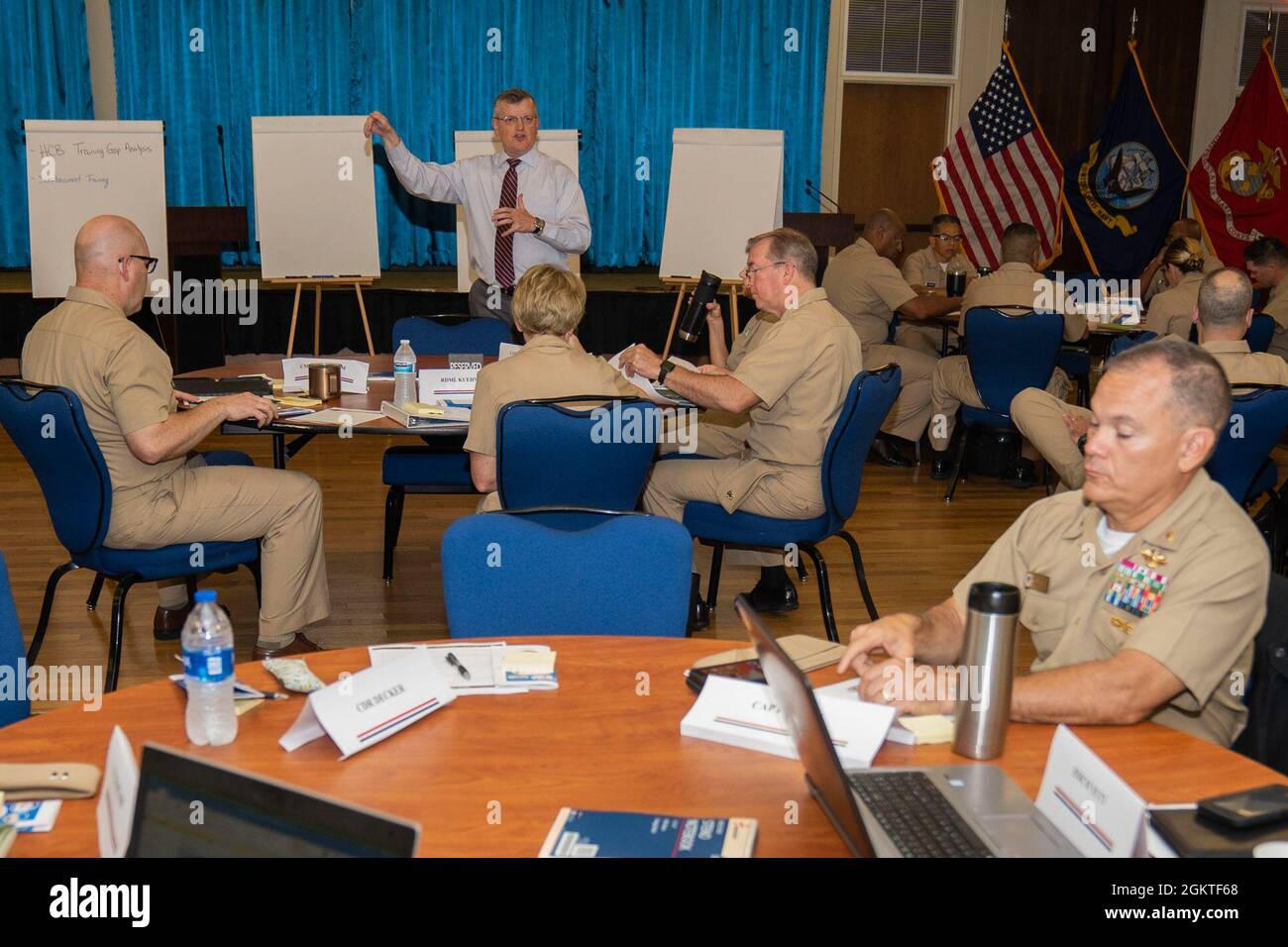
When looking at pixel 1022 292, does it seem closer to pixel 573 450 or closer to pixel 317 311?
pixel 573 450

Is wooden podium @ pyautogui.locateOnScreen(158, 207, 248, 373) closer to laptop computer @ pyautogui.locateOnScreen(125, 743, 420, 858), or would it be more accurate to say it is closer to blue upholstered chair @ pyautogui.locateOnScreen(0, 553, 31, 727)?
blue upholstered chair @ pyautogui.locateOnScreen(0, 553, 31, 727)

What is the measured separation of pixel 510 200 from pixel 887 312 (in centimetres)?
228

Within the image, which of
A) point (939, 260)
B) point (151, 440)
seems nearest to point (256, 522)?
point (151, 440)

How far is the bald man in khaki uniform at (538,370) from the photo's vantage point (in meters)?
3.76

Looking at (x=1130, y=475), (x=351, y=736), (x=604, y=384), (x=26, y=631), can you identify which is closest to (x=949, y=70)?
(x=604, y=384)

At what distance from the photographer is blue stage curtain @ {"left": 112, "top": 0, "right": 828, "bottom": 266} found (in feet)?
31.6

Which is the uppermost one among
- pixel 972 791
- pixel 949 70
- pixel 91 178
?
pixel 949 70

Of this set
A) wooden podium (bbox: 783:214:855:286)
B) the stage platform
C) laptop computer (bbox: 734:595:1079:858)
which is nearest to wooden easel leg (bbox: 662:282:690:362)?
the stage platform

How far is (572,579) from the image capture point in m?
2.50

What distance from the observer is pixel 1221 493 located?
2.12 meters

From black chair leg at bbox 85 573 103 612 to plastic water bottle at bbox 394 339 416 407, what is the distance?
1184mm

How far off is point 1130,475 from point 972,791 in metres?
0.69

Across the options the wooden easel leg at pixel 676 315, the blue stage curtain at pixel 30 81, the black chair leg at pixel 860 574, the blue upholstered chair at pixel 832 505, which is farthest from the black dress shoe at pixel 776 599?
the blue stage curtain at pixel 30 81

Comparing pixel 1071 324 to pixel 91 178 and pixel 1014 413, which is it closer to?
pixel 1014 413
